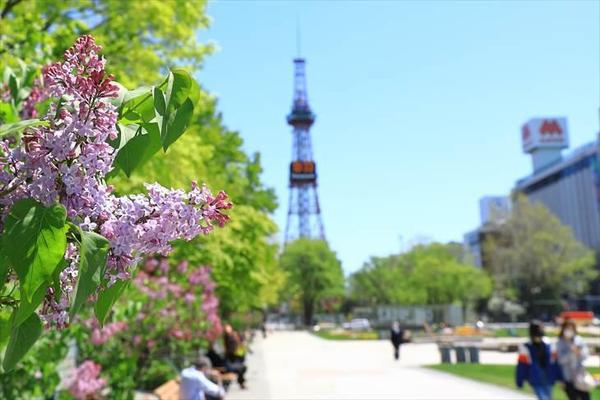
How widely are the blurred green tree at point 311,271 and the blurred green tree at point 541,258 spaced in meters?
21.2

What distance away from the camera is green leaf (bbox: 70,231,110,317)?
65.1 inches

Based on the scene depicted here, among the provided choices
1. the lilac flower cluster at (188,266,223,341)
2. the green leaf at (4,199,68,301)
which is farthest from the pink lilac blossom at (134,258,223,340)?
the green leaf at (4,199,68,301)

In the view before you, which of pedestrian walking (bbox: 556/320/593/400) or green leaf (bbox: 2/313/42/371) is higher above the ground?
green leaf (bbox: 2/313/42/371)

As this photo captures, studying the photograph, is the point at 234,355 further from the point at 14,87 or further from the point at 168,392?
the point at 14,87

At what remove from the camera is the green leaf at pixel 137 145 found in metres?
1.99

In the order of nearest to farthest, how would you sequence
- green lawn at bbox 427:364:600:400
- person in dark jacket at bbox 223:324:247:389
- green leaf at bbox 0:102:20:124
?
green leaf at bbox 0:102:20:124, green lawn at bbox 427:364:600:400, person in dark jacket at bbox 223:324:247:389

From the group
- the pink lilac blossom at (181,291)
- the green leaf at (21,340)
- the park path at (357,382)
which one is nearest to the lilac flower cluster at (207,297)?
the pink lilac blossom at (181,291)

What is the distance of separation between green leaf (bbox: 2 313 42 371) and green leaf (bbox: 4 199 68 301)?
14.5 inches

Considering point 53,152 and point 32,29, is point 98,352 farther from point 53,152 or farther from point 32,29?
point 53,152

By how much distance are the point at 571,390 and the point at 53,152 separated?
8452 mm

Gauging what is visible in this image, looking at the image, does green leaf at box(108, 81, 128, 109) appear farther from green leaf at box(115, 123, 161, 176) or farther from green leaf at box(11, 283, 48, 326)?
green leaf at box(11, 283, 48, 326)

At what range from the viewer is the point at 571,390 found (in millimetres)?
8469

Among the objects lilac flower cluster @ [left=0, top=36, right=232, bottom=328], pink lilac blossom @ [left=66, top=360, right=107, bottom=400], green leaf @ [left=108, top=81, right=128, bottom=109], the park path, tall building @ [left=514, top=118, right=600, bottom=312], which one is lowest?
the park path

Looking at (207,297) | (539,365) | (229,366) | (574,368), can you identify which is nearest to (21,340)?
(539,365)
